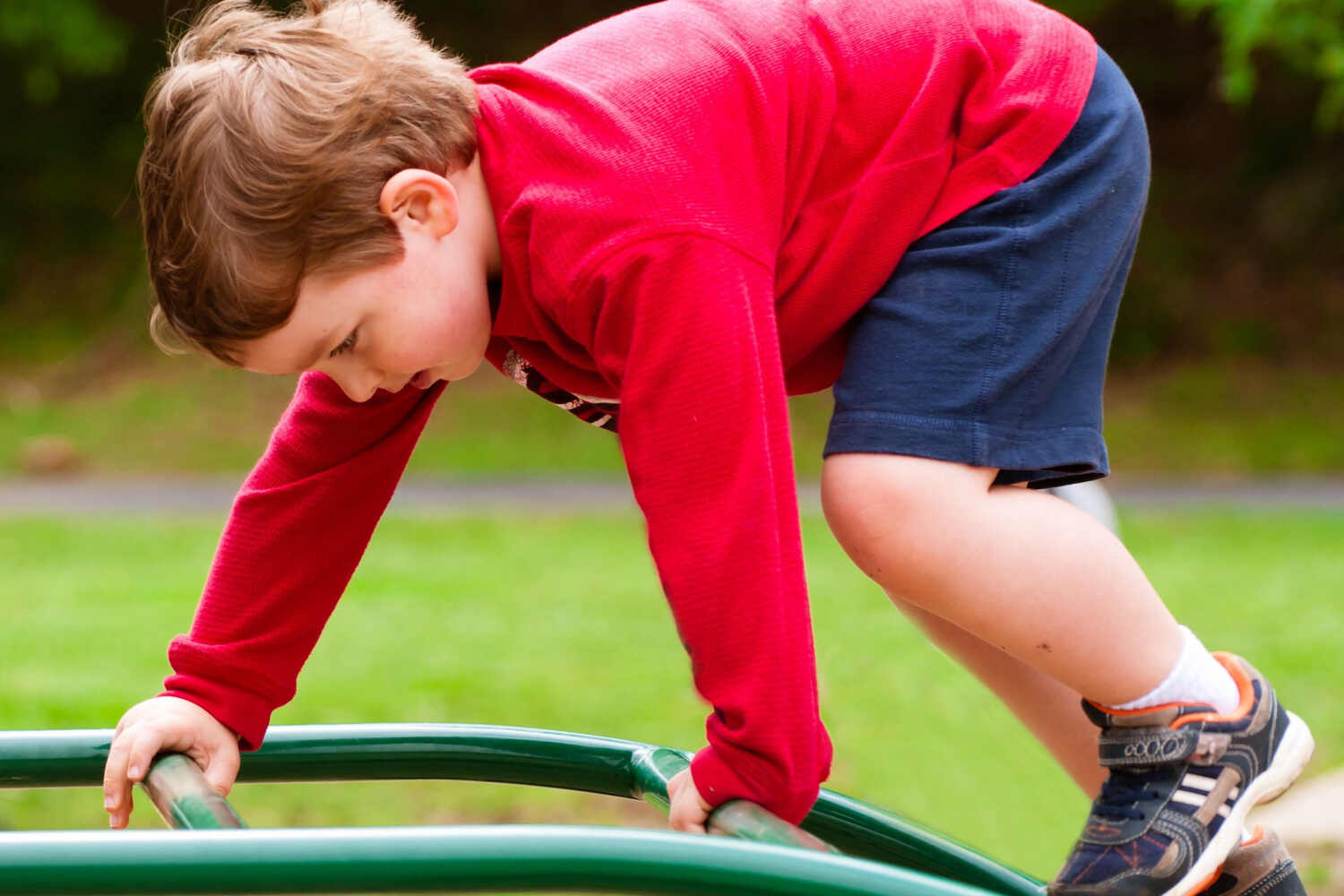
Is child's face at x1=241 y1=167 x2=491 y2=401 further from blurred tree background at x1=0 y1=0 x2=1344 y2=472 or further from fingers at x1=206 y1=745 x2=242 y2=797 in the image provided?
blurred tree background at x1=0 y1=0 x2=1344 y2=472

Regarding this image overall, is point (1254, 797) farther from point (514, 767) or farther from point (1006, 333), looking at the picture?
point (514, 767)

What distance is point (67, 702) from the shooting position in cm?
438

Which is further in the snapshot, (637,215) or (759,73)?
(759,73)

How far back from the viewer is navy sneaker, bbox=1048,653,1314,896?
142 cm

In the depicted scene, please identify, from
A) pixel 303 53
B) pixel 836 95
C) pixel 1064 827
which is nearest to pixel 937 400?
pixel 836 95

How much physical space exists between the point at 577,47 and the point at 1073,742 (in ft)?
2.76

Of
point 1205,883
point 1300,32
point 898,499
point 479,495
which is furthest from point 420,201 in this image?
point 479,495

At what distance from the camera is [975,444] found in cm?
141

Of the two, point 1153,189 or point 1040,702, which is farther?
→ point 1153,189

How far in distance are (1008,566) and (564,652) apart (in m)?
4.10

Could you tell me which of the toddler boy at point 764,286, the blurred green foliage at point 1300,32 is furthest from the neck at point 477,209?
the blurred green foliage at point 1300,32

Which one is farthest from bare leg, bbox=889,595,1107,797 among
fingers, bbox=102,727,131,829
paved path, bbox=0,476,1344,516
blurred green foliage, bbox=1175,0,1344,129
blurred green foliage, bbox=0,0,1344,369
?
blurred green foliage, bbox=0,0,1344,369

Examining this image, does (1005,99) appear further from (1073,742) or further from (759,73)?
(1073,742)

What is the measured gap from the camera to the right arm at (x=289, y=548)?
170 centimetres
